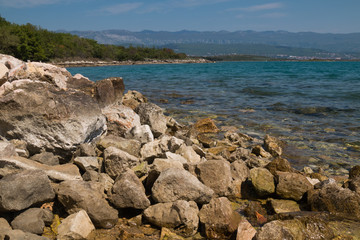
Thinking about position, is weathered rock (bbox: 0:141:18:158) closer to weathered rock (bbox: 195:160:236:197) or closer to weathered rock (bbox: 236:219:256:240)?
weathered rock (bbox: 195:160:236:197)

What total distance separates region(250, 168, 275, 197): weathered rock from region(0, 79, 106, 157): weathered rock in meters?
3.05

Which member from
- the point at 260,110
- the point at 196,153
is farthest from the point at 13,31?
the point at 196,153

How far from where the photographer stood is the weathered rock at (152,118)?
8.05 meters

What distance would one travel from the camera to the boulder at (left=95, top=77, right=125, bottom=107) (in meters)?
7.37

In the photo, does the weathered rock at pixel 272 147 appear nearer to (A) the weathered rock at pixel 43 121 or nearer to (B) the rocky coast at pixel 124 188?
(B) the rocky coast at pixel 124 188

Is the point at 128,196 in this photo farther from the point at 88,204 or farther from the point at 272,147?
the point at 272,147

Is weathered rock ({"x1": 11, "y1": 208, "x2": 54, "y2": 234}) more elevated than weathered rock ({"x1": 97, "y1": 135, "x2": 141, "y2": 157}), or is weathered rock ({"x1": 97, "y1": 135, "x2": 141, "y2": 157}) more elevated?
weathered rock ({"x1": 97, "y1": 135, "x2": 141, "y2": 157})

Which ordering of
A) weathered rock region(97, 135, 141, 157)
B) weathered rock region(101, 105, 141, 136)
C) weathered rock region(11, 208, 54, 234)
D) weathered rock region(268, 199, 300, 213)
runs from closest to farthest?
weathered rock region(11, 208, 54, 234), weathered rock region(268, 199, 300, 213), weathered rock region(97, 135, 141, 157), weathered rock region(101, 105, 141, 136)

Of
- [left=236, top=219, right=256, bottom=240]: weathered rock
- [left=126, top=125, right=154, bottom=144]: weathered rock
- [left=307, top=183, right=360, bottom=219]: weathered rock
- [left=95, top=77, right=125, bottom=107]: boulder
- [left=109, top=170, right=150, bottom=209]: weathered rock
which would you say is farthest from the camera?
[left=95, top=77, right=125, bottom=107]: boulder

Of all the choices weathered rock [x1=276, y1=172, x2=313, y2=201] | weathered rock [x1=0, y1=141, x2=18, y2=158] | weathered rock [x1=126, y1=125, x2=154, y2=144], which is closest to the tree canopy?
weathered rock [x1=126, y1=125, x2=154, y2=144]

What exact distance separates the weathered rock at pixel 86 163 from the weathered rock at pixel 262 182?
257cm

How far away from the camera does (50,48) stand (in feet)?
267

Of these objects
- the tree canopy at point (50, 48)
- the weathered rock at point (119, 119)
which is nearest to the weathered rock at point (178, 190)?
the weathered rock at point (119, 119)

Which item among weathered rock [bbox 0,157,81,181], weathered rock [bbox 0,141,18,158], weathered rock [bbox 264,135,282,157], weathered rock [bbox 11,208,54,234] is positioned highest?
weathered rock [bbox 0,141,18,158]
